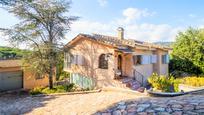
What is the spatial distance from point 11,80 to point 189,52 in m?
21.8

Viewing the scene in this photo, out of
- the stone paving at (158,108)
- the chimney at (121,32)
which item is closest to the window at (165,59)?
the chimney at (121,32)

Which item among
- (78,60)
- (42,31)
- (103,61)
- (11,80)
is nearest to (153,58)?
(103,61)

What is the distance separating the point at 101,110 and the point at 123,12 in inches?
496

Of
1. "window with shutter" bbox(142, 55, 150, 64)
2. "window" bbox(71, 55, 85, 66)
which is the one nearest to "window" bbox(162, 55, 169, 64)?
"window with shutter" bbox(142, 55, 150, 64)

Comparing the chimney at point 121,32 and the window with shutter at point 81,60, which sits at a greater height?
the chimney at point 121,32

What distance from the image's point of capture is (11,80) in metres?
24.5

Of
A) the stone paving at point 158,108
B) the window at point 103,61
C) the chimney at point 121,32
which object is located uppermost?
the chimney at point 121,32

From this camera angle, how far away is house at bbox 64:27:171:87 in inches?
833

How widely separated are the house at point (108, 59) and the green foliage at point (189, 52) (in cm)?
507

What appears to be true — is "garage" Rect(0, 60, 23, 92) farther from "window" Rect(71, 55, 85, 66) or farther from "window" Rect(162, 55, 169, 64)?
"window" Rect(162, 55, 169, 64)

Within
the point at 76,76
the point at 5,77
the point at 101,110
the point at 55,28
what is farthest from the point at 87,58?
the point at 101,110

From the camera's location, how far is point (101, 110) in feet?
36.6

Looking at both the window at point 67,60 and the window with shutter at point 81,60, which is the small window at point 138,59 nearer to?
the window with shutter at point 81,60

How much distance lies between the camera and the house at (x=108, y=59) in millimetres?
21156
